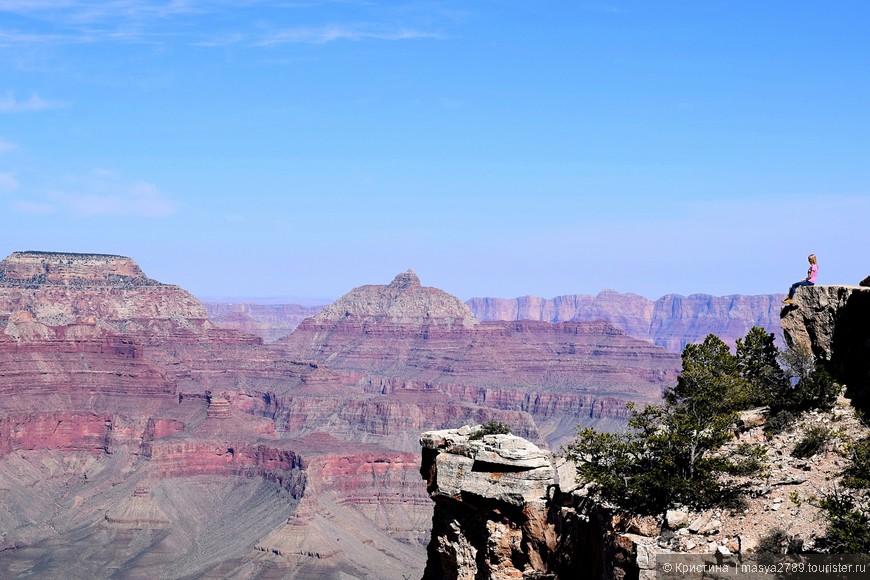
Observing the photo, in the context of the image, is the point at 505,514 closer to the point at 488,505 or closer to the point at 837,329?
the point at 488,505

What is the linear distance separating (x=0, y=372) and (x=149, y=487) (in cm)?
4539

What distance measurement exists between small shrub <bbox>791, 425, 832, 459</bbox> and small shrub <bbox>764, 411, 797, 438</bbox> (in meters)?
1.54

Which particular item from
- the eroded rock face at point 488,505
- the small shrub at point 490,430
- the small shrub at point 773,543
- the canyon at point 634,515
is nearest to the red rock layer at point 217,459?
the small shrub at point 490,430

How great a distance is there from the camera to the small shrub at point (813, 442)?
25.7 m

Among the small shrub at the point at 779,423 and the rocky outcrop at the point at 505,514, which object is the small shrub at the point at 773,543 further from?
the small shrub at the point at 779,423

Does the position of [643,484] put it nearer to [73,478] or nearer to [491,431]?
[491,431]

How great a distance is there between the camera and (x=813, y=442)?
25797mm

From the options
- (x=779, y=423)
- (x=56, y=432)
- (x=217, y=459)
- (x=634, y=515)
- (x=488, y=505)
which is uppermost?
(x=779, y=423)

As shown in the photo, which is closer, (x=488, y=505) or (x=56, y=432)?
(x=488, y=505)

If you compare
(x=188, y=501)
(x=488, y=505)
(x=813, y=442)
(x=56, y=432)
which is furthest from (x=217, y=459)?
(x=813, y=442)

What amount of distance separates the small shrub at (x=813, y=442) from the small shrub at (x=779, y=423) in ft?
5.06

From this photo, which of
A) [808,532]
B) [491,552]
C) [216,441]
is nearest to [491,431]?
[491,552]

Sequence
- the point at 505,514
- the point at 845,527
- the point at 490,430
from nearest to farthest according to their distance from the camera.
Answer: the point at 845,527 → the point at 505,514 → the point at 490,430

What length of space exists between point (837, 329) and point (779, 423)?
3.26 meters
